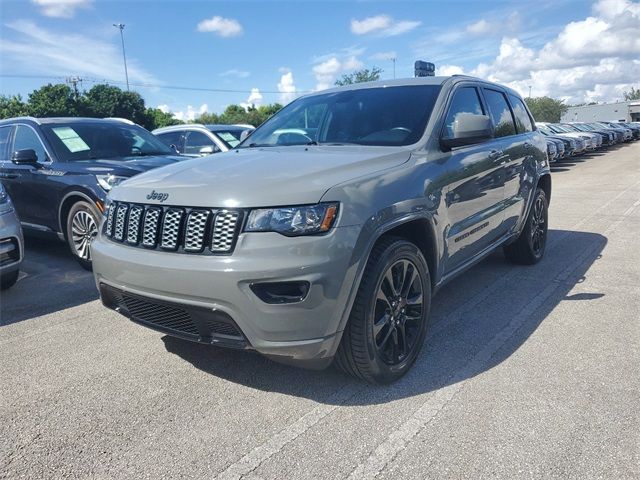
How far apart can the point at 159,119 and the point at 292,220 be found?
7064 cm

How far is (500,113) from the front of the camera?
15.9 ft

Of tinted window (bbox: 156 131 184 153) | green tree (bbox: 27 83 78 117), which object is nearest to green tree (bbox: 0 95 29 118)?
green tree (bbox: 27 83 78 117)

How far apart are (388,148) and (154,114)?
6910 centimetres

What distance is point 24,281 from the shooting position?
5418mm

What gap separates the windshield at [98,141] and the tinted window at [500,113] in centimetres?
415

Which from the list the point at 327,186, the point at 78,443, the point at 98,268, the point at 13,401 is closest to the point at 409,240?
the point at 327,186

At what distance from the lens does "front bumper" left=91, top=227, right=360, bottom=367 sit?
2457 mm

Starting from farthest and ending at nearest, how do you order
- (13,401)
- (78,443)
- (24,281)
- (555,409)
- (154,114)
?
(154,114) < (24,281) < (13,401) < (555,409) < (78,443)

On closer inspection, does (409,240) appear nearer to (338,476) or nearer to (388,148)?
(388,148)

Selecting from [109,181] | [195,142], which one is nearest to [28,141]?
[109,181]

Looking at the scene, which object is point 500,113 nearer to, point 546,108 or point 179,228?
point 179,228

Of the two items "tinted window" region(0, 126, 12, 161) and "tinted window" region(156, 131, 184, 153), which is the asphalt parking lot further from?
"tinted window" region(156, 131, 184, 153)

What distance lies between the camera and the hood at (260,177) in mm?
2568

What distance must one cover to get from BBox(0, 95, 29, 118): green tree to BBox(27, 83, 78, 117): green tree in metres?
0.62
